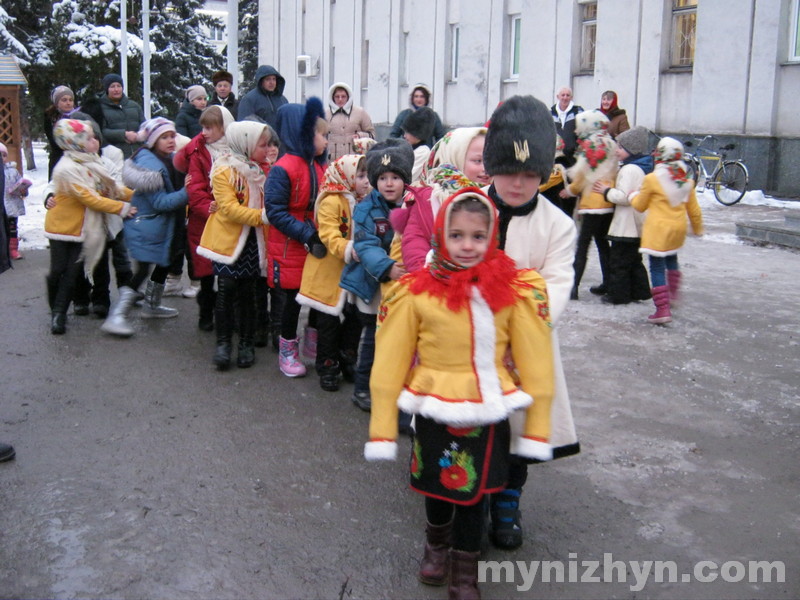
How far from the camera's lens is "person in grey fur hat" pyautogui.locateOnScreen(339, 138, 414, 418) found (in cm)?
491

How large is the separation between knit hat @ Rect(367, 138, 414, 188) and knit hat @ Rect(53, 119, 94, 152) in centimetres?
312

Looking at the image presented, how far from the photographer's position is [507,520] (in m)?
3.69

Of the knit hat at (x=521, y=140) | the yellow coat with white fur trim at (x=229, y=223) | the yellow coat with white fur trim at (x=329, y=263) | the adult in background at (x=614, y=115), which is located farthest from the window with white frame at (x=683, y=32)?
the knit hat at (x=521, y=140)

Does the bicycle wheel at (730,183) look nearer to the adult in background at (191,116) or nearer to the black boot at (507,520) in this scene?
the adult in background at (191,116)

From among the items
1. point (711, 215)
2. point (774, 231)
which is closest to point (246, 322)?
point (774, 231)

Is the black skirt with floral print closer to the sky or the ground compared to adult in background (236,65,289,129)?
closer to the ground

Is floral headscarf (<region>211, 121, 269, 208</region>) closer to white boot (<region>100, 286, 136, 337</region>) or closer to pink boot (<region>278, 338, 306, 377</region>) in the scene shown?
pink boot (<region>278, 338, 306, 377</region>)

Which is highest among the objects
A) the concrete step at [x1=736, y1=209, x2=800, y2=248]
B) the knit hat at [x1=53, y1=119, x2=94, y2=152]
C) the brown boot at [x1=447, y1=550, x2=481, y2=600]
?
the knit hat at [x1=53, y1=119, x2=94, y2=152]

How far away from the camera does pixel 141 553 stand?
3623mm

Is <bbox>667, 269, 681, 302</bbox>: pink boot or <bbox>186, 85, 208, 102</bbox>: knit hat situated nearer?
<bbox>667, 269, 681, 302</bbox>: pink boot

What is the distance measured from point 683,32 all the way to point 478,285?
16.7m

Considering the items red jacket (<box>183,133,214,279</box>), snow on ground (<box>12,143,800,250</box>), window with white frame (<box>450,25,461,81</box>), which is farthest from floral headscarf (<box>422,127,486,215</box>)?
window with white frame (<box>450,25,461,81</box>)

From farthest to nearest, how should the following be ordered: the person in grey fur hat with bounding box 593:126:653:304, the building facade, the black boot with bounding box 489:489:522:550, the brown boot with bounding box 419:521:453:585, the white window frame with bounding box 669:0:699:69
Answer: the white window frame with bounding box 669:0:699:69
the building facade
the person in grey fur hat with bounding box 593:126:653:304
the black boot with bounding box 489:489:522:550
the brown boot with bounding box 419:521:453:585

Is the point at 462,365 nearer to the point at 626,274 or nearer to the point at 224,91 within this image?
the point at 626,274
